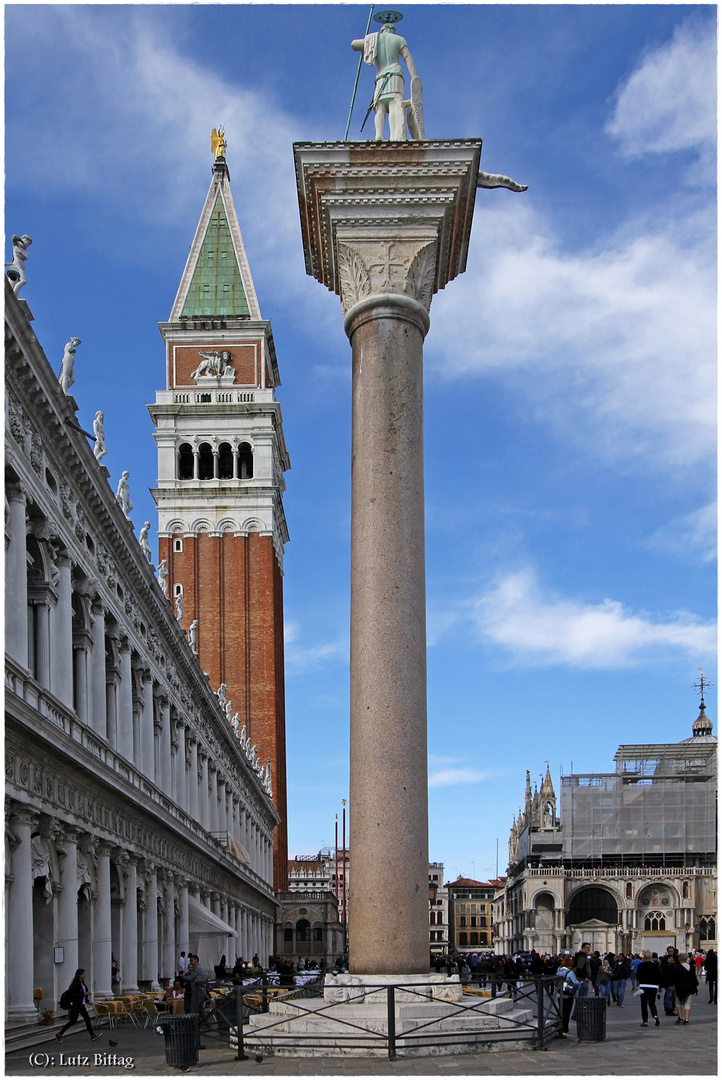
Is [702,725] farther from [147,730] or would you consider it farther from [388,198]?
[388,198]

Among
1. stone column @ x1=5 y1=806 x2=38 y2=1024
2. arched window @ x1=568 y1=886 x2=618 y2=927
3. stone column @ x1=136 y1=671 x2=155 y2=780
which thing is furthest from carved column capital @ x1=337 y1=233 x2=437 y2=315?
arched window @ x1=568 y1=886 x2=618 y2=927

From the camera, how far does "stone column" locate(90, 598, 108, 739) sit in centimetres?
3195

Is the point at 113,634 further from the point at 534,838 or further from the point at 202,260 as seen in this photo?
the point at 534,838

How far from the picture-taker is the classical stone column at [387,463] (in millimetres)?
16609

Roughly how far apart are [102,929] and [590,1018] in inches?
576

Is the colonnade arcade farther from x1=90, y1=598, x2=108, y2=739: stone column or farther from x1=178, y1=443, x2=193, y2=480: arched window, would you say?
x1=178, y1=443, x2=193, y2=480: arched window

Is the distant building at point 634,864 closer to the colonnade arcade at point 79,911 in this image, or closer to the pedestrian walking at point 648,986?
the colonnade arcade at point 79,911

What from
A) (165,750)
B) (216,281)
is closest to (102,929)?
(165,750)

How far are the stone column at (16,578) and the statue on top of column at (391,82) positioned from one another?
999cm

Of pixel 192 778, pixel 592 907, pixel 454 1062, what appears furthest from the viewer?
pixel 592 907

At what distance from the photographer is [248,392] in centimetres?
9344

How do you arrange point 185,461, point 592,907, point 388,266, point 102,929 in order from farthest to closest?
1. point 592,907
2. point 185,461
3. point 102,929
4. point 388,266

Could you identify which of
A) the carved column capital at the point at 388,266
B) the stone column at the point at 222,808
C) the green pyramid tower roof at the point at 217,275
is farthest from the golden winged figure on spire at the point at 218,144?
the carved column capital at the point at 388,266

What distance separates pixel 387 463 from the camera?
17844mm
